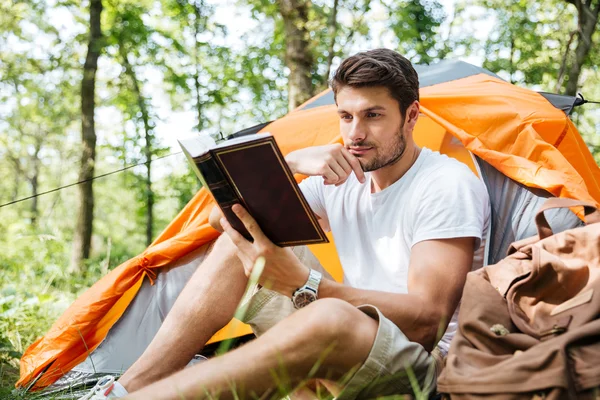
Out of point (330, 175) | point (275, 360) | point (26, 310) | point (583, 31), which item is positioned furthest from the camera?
point (583, 31)

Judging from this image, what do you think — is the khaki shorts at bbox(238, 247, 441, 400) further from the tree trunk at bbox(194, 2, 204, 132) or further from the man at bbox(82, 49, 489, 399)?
the tree trunk at bbox(194, 2, 204, 132)

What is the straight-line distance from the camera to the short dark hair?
1811 millimetres

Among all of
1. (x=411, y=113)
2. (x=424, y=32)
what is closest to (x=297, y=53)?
(x=411, y=113)

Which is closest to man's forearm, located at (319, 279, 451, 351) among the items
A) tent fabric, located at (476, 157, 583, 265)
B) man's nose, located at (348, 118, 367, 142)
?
tent fabric, located at (476, 157, 583, 265)

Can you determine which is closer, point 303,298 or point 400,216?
point 303,298

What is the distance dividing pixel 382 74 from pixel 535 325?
918 mm

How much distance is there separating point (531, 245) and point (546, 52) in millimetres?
8562

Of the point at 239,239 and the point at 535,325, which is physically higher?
the point at 239,239

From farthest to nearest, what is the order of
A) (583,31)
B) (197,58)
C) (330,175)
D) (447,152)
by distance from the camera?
1. (197,58)
2. (583,31)
3. (447,152)
4. (330,175)

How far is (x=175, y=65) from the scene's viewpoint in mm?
9203

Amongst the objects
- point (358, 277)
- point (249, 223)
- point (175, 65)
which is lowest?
point (358, 277)

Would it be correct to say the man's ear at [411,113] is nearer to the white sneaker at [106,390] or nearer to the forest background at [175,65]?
the white sneaker at [106,390]

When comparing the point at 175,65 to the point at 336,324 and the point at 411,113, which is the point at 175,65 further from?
the point at 336,324

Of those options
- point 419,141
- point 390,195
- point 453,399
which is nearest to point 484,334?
point 453,399
